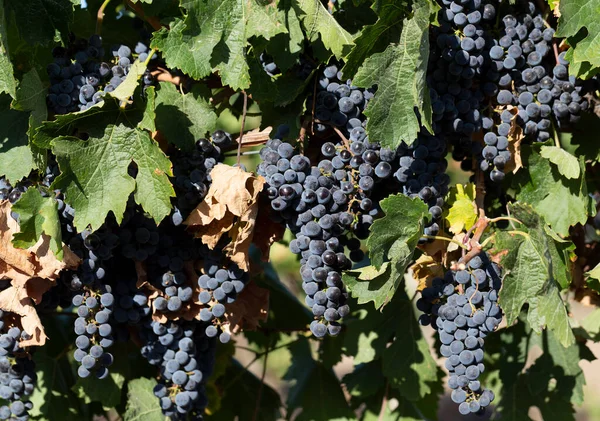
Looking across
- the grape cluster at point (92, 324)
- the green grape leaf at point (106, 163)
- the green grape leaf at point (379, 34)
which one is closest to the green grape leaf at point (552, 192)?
the green grape leaf at point (379, 34)

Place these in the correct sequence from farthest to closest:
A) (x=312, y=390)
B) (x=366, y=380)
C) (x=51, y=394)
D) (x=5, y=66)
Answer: (x=312, y=390)
(x=366, y=380)
(x=51, y=394)
(x=5, y=66)

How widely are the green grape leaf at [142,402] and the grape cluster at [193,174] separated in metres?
0.62

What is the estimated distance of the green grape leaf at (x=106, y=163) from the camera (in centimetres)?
155

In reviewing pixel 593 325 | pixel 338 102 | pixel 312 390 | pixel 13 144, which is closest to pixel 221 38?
pixel 338 102

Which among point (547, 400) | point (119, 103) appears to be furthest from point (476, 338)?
point (119, 103)

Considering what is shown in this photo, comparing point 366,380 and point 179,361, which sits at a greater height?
point 179,361

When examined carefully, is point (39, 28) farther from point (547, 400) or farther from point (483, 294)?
point (547, 400)

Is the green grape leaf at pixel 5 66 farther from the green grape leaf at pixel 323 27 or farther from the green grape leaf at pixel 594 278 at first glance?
the green grape leaf at pixel 594 278

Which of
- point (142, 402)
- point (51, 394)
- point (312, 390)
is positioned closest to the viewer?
point (142, 402)

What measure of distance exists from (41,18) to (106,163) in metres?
0.35

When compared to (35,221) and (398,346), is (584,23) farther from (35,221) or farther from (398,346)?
(35,221)

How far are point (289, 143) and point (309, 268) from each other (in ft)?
0.98

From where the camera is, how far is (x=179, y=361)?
1862 mm

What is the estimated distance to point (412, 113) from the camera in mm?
1593
